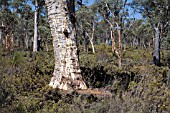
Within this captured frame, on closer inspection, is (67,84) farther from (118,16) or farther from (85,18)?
(85,18)

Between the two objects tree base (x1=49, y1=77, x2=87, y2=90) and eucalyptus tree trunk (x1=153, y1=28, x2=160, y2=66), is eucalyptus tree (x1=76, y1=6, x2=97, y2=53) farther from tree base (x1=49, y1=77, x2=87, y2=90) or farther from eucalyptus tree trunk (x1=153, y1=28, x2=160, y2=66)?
tree base (x1=49, y1=77, x2=87, y2=90)

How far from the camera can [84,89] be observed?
612 centimetres

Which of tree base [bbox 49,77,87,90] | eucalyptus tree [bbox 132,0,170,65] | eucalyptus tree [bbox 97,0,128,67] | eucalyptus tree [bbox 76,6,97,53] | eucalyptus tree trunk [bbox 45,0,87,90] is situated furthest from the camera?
eucalyptus tree [bbox 76,6,97,53]

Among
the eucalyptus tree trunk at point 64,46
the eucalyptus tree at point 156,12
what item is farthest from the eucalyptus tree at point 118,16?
the eucalyptus tree trunk at point 64,46

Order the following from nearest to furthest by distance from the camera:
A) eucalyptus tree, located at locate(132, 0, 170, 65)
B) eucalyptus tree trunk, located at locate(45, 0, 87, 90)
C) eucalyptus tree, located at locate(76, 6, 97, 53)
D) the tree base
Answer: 1. the tree base
2. eucalyptus tree trunk, located at locate(45, 0, 87, 90)
3. eucalyptus tree, located at locate(132, 0, 170, 65)
4. eucalyptus tree, located at locate(76, 6, 97, 53)

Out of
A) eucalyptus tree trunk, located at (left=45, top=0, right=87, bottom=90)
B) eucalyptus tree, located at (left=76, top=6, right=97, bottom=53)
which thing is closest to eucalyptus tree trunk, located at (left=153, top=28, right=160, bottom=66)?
eucalyptus tree trunk, located at (left=45, top=0, right=87, bottom=90)

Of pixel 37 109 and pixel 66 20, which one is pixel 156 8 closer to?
pixel 66 20

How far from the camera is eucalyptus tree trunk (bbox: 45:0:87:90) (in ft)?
20.3

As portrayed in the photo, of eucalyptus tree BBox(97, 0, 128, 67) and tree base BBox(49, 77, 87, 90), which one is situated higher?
eucalyptus tree BBox(97, 0, 128, 67)

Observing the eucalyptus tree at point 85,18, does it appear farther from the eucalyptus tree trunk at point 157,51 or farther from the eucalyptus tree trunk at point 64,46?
the eucalyptus tree trunk at point 64,46

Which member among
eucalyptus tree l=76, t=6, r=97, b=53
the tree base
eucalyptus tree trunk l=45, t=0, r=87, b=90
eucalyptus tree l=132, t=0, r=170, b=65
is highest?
eucalyptus tree l=76, t=6, r=97, b=53

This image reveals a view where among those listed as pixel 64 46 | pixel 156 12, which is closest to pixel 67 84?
pixel 64 46

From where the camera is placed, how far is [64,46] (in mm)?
6281

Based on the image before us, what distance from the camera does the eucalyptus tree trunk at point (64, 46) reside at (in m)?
6.18
